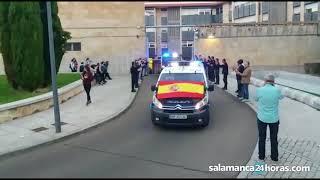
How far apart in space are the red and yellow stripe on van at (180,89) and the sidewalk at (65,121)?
2.35 metres

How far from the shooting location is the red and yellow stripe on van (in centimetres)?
1309

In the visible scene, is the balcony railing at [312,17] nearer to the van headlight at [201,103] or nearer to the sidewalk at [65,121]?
the sidewalk at [65,121]

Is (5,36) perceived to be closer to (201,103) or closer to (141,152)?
(201,103)

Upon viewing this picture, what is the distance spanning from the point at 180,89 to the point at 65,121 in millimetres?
4060

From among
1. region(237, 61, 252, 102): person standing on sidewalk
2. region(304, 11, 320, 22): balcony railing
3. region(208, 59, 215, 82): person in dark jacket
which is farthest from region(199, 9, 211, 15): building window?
region(237, 61, 252, 102): person standing on sidewalk

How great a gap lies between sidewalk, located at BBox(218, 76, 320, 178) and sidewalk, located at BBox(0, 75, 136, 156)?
19.1ft

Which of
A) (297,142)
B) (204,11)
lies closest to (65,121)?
(297,142)

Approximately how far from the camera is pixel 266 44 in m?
37.7

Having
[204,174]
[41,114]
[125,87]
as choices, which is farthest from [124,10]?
[204,174]

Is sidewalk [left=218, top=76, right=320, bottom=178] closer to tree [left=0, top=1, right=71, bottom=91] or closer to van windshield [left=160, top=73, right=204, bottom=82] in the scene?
van windshield [left=160, top=73, right=204, bottom=82]

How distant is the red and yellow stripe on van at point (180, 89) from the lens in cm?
1309

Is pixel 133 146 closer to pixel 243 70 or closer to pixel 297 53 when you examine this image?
pixel 243 70

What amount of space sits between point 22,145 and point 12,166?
1.49 m

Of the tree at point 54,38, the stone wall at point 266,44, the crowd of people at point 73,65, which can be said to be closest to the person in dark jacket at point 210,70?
the tree at point 54,38
